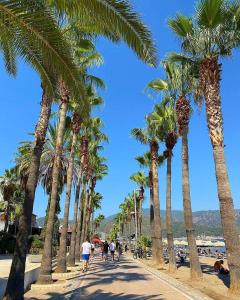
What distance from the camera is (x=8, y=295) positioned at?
1029 cm

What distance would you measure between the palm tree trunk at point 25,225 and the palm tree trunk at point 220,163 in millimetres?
6405

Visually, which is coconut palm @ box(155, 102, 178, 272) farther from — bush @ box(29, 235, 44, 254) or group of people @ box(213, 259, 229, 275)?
bush @ box(29, 235, 44, 254)

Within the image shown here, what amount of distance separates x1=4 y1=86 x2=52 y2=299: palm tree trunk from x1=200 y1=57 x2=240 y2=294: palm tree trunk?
21.0ft

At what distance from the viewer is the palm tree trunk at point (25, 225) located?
33.9ft

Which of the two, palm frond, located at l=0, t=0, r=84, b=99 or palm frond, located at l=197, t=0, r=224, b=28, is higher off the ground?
palm frond, located at l=197, t=0, r=224, b=28

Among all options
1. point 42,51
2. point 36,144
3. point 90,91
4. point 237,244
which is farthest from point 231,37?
point 90,91

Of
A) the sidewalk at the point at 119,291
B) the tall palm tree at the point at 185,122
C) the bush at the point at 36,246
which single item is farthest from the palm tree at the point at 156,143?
the sidewalk at the point at 119,291

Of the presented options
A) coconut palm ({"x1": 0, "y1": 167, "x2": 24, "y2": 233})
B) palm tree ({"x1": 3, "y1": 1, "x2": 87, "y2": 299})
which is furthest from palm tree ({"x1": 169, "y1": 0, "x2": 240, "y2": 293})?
coconut palm ({"x1": 0, "y1": 167, "x2": 24, "y2": 233})

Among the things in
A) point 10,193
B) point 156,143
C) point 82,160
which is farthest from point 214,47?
point 10,193

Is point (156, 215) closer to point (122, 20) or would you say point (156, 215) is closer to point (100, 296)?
point (100, 296)

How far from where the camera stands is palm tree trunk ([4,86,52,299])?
10.3m

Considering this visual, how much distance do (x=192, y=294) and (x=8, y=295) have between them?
6252 millimetres

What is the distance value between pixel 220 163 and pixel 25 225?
7533 mm

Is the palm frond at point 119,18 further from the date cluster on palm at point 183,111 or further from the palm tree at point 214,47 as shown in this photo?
the date cluster on palm at point 183,111
